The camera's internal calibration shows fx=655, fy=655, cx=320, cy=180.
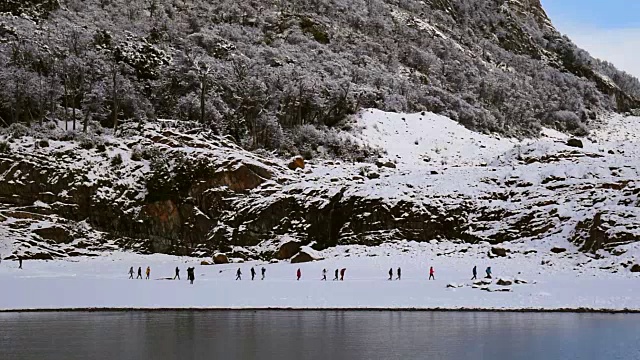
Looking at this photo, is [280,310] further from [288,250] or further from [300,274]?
[288,250]

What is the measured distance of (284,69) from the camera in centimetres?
6925

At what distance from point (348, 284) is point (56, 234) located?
19.2 metres

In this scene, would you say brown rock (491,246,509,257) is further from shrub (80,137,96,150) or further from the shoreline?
shrub (80,137,96,150)

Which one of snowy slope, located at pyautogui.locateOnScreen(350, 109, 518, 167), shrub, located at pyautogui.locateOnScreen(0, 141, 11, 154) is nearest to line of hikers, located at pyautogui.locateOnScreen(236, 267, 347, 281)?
shrub, located at pyautogui.locateOnScreen(0, 141, 11, 154)

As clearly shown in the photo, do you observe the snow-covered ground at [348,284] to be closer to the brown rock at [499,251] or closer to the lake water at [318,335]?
the brown rock at [499,251]

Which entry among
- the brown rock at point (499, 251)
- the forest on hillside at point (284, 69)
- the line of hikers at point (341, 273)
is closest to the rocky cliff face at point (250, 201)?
the brown rock at point (499, 251)

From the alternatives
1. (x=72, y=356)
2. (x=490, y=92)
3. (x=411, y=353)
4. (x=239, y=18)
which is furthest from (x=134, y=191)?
(x=490, y=92)

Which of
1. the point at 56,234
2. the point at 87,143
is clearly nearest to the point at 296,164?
the point at 87,143

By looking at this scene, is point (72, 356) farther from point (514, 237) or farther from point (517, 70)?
point (517, 70)

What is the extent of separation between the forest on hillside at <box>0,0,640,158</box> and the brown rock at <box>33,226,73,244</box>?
37.3ft

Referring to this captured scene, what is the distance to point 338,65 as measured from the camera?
76.3 metres

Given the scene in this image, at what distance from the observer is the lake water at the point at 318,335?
17.2m

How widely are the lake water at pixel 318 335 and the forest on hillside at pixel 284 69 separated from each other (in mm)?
29043

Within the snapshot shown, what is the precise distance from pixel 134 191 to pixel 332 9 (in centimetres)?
6712
